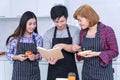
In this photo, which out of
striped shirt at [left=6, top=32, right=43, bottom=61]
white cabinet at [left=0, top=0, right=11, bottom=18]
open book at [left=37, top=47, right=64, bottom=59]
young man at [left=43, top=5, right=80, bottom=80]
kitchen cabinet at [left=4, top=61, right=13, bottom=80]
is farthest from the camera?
white cabinet at [left=0, top=0, right=11, bottom=18]

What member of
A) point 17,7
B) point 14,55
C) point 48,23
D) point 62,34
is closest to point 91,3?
point 48,23

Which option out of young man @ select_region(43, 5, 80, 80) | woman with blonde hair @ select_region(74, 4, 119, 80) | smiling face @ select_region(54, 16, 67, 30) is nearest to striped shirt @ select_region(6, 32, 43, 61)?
young man @ select_region(43, 5, 80, 80)

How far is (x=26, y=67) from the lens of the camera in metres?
2.12

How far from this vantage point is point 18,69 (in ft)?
7.02

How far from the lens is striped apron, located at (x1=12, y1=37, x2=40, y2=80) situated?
212 cm

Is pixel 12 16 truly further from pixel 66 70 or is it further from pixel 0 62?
pixel 66 70

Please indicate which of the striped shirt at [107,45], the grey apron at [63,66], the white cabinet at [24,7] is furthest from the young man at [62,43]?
the white cabinet at [24,7]

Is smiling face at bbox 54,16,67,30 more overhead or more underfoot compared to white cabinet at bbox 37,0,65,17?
more underfoot

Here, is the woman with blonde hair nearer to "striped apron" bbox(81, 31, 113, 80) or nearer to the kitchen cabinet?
"striped apron" bbox(81, 31, 113, 80)

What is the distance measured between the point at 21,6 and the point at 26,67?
1.24m

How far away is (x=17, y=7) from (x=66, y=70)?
1440 mm

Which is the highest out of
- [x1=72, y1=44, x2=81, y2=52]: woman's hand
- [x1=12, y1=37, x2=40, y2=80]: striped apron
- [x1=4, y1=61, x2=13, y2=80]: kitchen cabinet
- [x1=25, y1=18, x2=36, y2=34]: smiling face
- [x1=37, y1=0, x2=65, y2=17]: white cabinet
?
[x1=37, y1=0, x2=65, y2=17]: white cabinet

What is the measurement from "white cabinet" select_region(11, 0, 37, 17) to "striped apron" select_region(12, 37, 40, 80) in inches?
41.0

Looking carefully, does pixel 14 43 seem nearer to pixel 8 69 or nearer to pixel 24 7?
pixel 8 69
